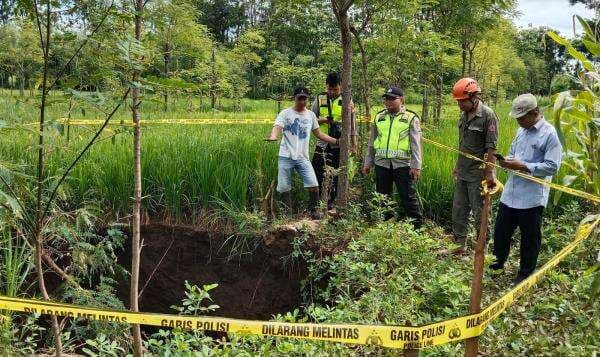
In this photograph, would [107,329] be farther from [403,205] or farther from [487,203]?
[403,205]

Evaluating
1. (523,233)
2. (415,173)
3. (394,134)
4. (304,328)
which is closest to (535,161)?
(523,233)

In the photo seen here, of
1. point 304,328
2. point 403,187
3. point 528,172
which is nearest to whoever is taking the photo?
point 304,328

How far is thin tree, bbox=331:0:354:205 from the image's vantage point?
15.1 ft

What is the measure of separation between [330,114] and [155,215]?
2.07 m

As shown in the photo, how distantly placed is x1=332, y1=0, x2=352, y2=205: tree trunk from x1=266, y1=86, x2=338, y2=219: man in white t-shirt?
1.03 ft

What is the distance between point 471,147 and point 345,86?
1212mm

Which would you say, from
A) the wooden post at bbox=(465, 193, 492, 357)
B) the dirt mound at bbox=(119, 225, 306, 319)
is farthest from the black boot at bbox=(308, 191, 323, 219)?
the wooden post at bbox=(465, 193, 492, 357)

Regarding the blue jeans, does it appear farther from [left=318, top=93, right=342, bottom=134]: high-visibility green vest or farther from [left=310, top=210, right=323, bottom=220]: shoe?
[left=318, top=93, right=342, bottom=134]: high-visibility green vest

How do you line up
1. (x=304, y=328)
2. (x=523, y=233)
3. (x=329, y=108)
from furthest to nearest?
(x=329, y=108) < (x=523, y=233) < (x=304, y=328)

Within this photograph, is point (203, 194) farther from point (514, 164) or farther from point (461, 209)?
point (514, 164)

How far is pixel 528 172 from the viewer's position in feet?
13.0

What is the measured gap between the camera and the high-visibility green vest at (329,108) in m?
5.73

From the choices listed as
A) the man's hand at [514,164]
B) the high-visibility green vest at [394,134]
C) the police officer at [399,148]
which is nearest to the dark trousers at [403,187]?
the police officer at [399,148]

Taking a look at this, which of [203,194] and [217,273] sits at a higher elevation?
[203,194]
